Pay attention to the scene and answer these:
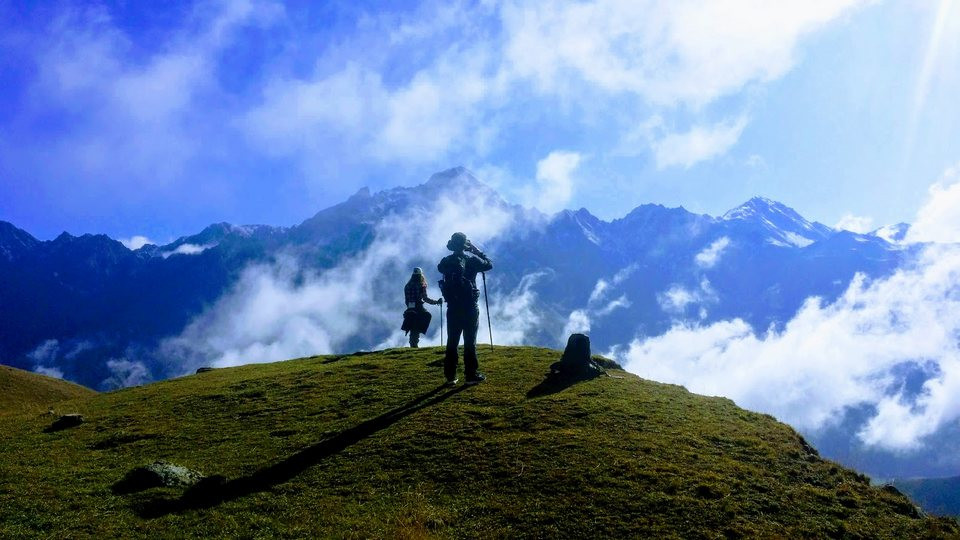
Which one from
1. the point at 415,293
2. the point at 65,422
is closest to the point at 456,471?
the point at 65,422

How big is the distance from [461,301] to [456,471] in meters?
10.5

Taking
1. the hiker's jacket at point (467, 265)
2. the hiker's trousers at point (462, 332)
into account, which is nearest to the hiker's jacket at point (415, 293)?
the hiker's jacket at point (467, 265)

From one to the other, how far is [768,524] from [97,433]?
24301 millimetres

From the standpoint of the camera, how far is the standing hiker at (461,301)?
26266mm

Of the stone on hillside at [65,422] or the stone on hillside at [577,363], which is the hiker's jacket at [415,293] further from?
the stone on hillside at [65,422]

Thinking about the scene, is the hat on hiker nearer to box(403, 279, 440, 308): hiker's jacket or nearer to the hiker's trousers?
the hiker's trousers

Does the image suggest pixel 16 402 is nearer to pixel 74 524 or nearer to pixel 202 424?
pixel 202 424

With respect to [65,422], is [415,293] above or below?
above

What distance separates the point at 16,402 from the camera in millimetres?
44625

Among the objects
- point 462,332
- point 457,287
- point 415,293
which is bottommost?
point 462,332

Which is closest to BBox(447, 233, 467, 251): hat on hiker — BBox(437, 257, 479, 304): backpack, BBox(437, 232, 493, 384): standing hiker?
BBox(437, 232, 493, 384): standing hiker

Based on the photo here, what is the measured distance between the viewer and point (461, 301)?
1037 inches

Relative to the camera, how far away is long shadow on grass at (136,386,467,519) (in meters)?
15.3

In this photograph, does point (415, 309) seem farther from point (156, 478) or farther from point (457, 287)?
point (156, 478)
